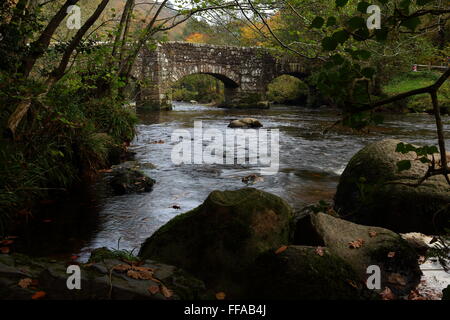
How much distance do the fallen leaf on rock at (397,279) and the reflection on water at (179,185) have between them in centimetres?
139

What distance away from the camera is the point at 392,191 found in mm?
4398

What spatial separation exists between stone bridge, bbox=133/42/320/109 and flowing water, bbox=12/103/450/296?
A: 371 inches

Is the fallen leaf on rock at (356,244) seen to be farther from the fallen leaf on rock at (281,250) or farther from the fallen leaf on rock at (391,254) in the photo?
the fallen leaf on rock at (281,250)

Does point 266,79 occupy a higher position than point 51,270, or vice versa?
point 266,79

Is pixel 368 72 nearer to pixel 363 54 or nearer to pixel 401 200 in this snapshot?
pixel 363 54

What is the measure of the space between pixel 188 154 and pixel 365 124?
8.52 metres

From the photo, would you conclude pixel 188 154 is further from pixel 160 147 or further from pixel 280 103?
pixel 280 103

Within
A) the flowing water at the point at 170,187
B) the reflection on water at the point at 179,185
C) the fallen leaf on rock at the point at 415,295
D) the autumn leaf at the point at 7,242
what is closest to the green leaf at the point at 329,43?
the flowing water at the point at 170,187

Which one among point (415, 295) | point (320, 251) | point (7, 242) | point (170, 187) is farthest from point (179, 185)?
point (415, 295)

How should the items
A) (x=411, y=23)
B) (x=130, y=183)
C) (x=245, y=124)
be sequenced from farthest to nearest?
(x=245, y=124)
(x=130, y=183)
(x=411, y=23)

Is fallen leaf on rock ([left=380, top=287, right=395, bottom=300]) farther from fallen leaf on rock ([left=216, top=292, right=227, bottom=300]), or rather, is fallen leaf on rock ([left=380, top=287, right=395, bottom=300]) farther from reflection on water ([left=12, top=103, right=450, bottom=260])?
reflection on water ([left=12, top=103, right=450, bottom=260])

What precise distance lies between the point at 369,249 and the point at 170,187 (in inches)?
Answer: 156

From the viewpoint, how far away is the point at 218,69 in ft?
79.6

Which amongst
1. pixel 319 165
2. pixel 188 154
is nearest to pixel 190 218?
pixel 319 165
